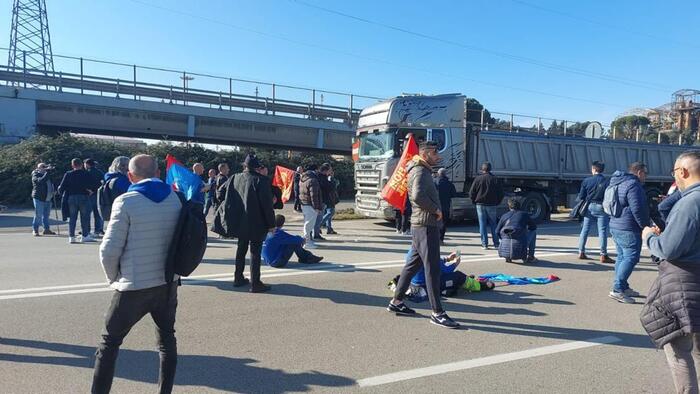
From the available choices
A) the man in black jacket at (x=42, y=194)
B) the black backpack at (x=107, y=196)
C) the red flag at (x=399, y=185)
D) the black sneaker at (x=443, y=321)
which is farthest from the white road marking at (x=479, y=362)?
the man in black jacket at (x=42, y=194)

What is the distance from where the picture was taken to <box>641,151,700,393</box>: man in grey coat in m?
2.88

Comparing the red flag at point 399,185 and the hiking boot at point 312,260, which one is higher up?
the red flag at point 399,185

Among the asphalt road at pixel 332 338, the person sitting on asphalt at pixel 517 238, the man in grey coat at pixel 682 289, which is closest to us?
the man in grey coat at pixel 682 289

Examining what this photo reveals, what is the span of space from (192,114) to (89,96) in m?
5.08

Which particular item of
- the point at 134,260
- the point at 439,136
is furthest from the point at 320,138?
the point at 134,260

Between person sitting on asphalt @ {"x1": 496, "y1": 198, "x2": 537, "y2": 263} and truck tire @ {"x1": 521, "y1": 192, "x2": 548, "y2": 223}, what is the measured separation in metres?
7.60

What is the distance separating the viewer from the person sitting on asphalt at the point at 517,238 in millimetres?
8562

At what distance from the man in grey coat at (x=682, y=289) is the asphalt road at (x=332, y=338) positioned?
2.60ft

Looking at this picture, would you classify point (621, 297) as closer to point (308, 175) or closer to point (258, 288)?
point (258, 288)

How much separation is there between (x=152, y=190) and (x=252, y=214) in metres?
3.24

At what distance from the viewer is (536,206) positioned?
634 inches

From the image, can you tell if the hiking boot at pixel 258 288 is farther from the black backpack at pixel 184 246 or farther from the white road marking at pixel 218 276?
the black backpack at pixel 184 246

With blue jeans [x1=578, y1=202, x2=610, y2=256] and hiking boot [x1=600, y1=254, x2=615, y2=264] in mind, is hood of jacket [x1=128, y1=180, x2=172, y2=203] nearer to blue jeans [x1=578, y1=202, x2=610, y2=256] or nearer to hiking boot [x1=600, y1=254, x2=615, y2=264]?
blue jeans [x1=578, y1=202, x2=610, y2=256]

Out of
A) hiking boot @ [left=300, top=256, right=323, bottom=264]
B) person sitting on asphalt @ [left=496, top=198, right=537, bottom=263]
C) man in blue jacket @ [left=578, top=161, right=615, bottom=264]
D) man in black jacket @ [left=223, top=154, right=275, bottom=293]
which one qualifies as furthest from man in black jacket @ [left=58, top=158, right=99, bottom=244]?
man in blue jacket @ [left=578, top=161, right=615, bottom=264]
